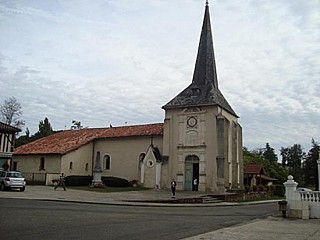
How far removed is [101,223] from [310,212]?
11.2m

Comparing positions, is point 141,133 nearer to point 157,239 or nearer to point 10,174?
point 10,174

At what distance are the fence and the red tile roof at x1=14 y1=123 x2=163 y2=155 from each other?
23.4 meters

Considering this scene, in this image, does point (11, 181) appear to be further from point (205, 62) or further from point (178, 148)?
point (205, 62)

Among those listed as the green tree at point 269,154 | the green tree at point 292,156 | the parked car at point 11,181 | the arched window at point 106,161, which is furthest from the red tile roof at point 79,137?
the green tree at point 292,156

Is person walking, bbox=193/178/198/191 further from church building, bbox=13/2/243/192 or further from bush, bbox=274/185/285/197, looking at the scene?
bush, bbox=274/185/285/197

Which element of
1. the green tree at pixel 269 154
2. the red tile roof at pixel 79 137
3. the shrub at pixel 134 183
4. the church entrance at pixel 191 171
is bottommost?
the shrub at pixel 134 183

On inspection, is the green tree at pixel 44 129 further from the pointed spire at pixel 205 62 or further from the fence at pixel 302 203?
the fence at pixel 302 203

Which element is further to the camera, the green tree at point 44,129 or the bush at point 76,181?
the green tree at point 44,129

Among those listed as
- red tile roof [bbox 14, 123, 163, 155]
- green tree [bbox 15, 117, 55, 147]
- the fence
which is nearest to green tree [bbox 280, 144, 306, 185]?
green tree [bbox 15, 117, 55, 147]

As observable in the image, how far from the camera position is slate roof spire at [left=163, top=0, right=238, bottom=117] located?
132ft

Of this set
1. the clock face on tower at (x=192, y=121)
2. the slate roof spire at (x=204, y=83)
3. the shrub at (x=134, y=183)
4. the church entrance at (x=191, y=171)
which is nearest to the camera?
the church entrance at (x=191, y=171)

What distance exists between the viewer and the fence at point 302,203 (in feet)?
63.6

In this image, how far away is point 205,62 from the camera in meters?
42.5

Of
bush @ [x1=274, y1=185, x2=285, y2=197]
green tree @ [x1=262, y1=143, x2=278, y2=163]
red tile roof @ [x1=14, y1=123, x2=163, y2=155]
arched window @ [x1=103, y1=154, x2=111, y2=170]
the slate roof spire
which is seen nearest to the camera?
the slate roof spire
